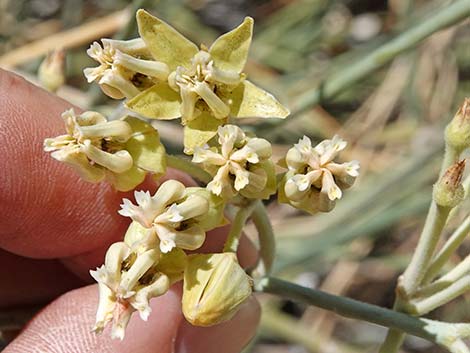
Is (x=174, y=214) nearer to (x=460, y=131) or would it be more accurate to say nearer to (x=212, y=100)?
(x=212, y=100)

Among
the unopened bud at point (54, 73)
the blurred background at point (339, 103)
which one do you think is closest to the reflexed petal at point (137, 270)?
the unopened bud at point (54, 73)

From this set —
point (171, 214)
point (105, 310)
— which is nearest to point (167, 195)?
point (171, 214)

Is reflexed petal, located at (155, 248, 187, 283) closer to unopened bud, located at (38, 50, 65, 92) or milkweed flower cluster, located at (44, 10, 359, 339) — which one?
milkweed flower cluster, located at (44, 10, 359, 339)

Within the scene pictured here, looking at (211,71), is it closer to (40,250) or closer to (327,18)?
(40,250)

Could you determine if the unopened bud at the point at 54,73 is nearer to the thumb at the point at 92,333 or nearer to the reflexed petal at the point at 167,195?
the thumb at the point at 92,333

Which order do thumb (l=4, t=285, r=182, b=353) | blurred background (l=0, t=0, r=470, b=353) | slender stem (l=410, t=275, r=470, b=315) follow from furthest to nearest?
1. blurred background (l=0, t=0, r=470, b=353)
2. thumb (l=4, t=285, r=182, b=353)
3. slender stem (l=410, t=275, r=470, b=315)

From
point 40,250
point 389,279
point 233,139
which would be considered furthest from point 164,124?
point 233,139

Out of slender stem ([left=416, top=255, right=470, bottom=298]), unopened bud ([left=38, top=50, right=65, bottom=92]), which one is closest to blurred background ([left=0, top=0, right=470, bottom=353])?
unopened bud ([left=38, top=50, right=65, bottom=92])
